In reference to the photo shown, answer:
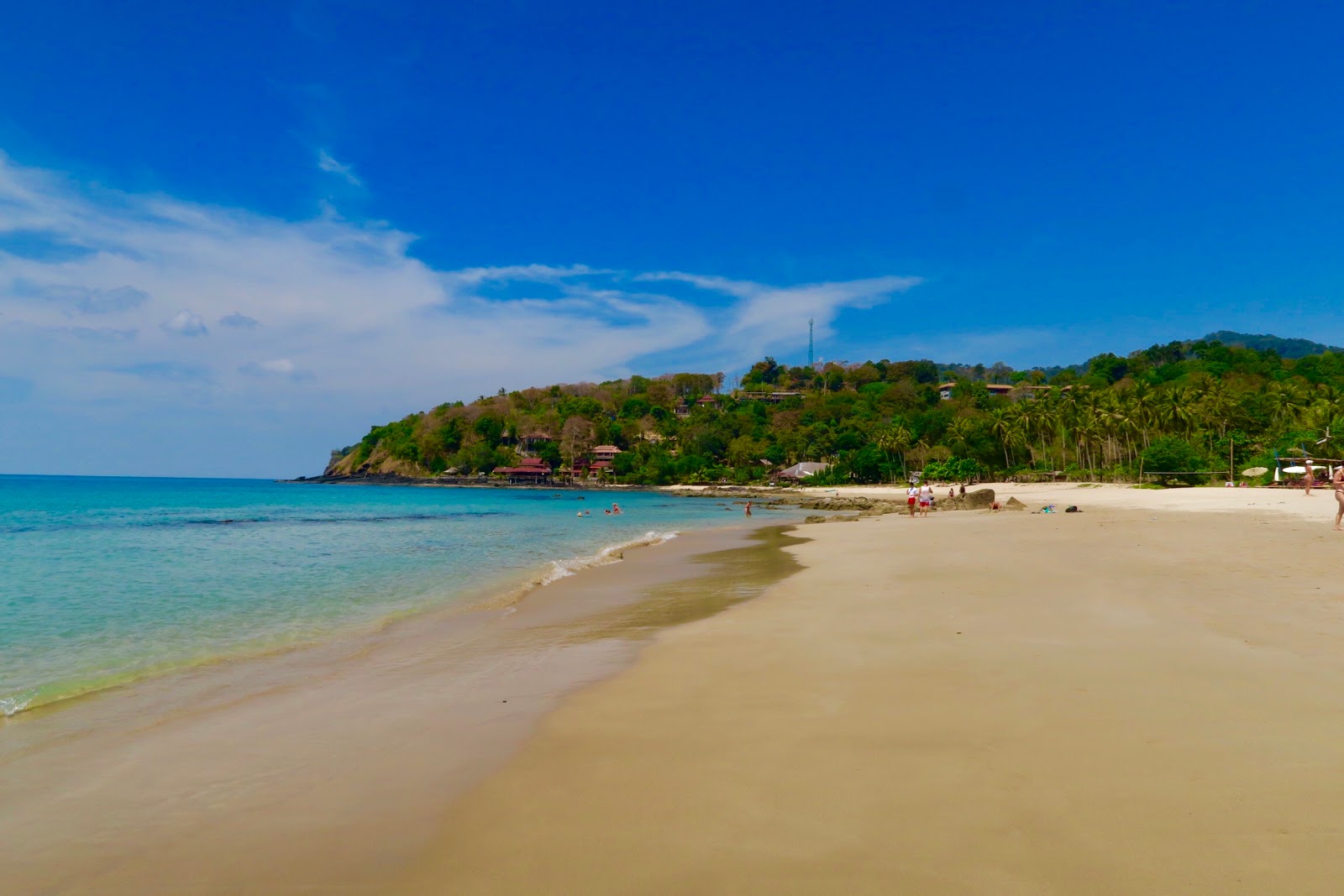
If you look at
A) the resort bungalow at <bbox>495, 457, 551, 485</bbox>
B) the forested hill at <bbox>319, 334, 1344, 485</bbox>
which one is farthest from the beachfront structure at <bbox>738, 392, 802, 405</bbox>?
the resort bungalow at <bbox>495, 457, 551, 485</bbox>

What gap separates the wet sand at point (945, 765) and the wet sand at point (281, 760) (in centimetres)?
43

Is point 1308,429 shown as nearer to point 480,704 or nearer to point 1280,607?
point 1280,607

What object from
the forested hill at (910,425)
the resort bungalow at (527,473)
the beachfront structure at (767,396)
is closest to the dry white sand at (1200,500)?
the forested hill at (910,425)

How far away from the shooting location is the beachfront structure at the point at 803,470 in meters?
105

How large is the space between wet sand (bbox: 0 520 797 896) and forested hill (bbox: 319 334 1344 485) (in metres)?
58.8

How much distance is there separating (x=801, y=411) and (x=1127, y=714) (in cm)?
14429

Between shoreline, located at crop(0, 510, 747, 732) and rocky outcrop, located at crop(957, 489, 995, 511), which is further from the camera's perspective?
rocky outcrop, located at crop(957, 489, 995, 511)

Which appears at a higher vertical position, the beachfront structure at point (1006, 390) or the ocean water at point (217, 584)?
the beachfront structure at point (1006, 390)

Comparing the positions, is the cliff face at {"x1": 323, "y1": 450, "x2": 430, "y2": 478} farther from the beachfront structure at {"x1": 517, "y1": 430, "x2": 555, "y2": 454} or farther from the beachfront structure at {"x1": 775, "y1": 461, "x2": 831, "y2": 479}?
the beachfront structure at {"x1": 775, "y1": 461, "x2": 831, "y2": 479}

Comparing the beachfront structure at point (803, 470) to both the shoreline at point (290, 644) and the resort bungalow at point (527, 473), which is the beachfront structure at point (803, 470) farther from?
the shoreline at point (290, 644)

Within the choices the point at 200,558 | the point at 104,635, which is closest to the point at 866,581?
the point at 104,635

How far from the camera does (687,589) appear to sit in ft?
42.3

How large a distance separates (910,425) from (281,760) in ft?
367

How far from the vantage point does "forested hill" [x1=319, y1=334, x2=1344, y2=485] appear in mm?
65625
